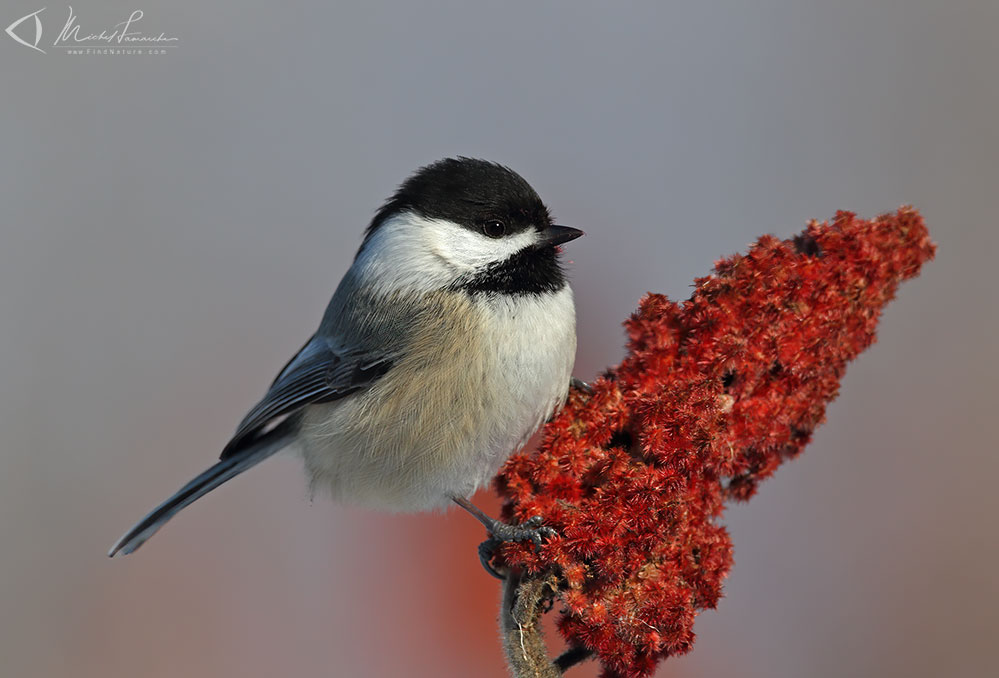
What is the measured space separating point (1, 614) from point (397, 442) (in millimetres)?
1531

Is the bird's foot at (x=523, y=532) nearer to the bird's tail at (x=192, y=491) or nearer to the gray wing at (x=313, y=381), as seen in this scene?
the gray wing at (x=313, y=381)

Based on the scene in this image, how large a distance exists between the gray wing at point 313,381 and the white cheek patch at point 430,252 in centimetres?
17

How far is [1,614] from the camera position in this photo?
8.21 ft

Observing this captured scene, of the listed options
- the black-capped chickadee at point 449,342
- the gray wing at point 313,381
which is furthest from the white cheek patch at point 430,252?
the gray wing at point 313,381

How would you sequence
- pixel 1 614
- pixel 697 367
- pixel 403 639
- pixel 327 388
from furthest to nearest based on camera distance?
pixel 1 614, pixel 403 639, pixel 327 388, pixel 697 367

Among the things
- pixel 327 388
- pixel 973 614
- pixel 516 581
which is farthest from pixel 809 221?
pixel 973 614

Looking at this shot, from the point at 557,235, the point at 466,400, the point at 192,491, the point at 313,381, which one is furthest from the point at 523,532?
the point at 192,491

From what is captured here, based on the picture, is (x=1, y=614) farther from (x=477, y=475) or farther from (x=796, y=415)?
(x=796, y=415)

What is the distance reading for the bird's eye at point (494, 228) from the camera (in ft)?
5.71

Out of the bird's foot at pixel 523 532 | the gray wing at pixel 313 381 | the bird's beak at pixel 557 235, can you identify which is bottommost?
the bird's foot at pixel 523 532

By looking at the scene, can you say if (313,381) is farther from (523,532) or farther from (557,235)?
(523,532)

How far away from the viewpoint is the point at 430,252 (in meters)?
1.79

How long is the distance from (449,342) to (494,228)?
25 centimetres

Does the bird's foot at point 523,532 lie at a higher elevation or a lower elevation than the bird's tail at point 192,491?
higher
